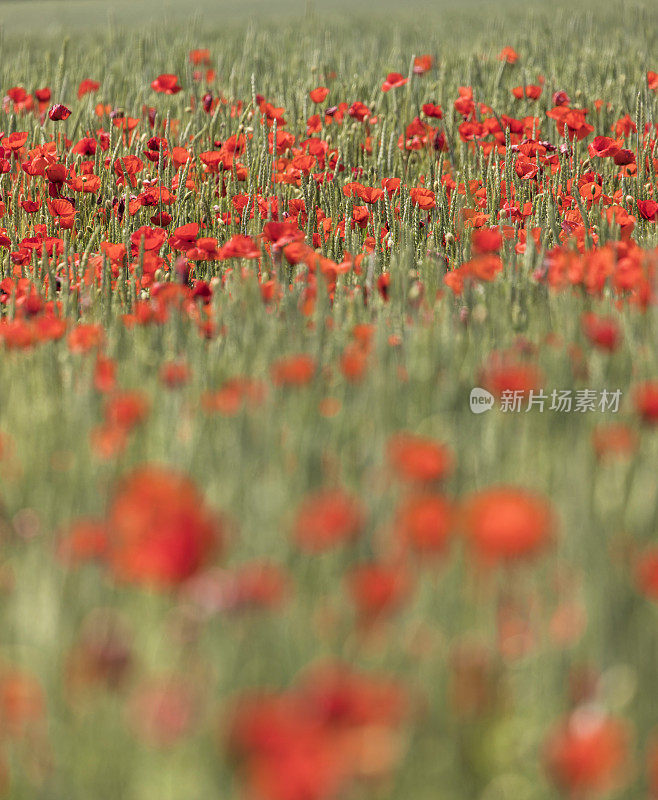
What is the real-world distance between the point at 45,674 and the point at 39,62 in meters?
7.46

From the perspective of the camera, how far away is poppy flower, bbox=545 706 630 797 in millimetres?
943

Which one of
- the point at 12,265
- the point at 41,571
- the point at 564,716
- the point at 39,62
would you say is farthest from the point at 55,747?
the point at 39,62

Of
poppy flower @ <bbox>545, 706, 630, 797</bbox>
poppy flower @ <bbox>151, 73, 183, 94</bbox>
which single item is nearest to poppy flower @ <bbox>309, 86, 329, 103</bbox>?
poppy flower @ <bbox>151, 73, 183, 94</bbox>

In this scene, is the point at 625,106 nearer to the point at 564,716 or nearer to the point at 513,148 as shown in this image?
the point at 513,148

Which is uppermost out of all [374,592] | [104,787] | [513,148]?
[513,148]

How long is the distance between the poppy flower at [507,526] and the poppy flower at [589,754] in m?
0.18

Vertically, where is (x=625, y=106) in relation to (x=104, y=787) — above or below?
above

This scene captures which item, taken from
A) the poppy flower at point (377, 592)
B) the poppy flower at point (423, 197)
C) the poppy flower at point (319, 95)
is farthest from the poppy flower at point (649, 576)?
the poppy flower at point (319, 95)

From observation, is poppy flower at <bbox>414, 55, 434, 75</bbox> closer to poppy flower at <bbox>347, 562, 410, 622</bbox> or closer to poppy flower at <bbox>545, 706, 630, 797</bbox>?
poppy flower at <bbox>347, 562, 410, 622</bbox>

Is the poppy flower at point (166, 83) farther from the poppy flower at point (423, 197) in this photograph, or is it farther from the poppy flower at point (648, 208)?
the poppy flower at point (648, 208)

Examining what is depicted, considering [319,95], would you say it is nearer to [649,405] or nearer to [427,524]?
[649,405]

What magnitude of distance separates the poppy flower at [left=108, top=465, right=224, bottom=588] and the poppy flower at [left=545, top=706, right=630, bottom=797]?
0.40 meters

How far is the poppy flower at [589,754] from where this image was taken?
943 mm

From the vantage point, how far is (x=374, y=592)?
1.09 metres
